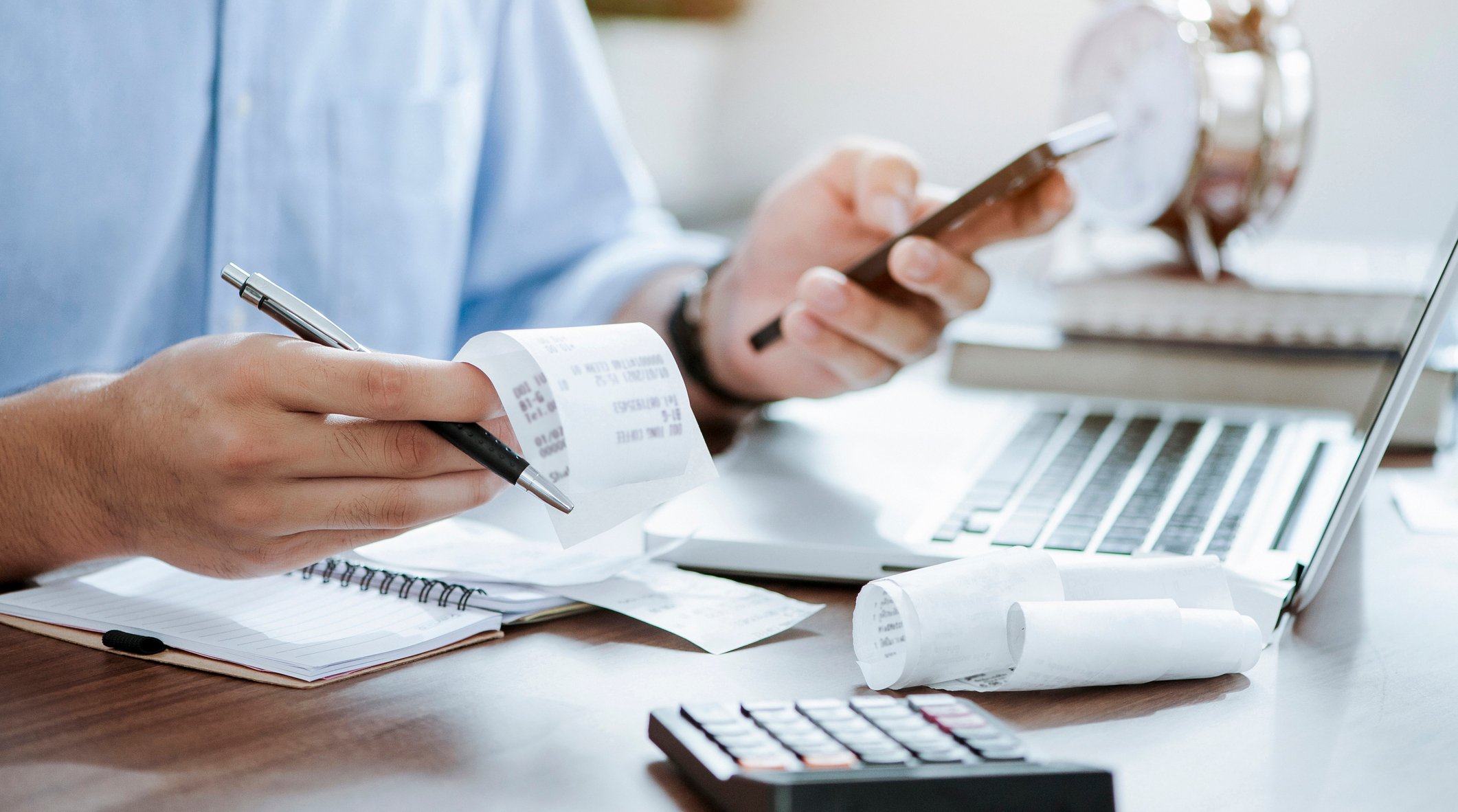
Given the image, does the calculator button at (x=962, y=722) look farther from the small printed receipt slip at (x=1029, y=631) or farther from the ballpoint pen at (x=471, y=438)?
the ballpoint pen at (x=471, y=438)

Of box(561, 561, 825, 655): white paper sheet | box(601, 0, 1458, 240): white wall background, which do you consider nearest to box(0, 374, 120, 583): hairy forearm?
box(561, 561, 825, 655): white paper sheet

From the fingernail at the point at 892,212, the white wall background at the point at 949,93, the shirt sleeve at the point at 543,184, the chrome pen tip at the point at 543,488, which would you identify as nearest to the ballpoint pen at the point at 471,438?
the chrome pen tip at the point at 543,488

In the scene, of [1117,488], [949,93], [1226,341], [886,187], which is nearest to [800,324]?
[886,187]

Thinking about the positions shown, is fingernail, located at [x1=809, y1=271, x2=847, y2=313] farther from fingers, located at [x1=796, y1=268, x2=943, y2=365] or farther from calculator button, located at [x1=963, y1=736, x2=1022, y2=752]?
calculator button, located at [x1=963, y1=736, x2=1022, y2=752]

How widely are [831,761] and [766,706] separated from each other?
47mm

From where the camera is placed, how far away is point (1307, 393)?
1058 millimetres

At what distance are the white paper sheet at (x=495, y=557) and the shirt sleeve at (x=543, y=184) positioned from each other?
575 mm

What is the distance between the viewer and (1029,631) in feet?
1.46

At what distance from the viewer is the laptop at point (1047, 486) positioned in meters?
0.60

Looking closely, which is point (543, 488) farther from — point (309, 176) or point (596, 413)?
point (309, 176)

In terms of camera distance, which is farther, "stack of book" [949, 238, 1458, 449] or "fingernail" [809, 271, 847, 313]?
"stack of book" [949, 238, 1458, 449]

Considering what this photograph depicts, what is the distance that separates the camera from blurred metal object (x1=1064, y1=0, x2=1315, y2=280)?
1.08 m

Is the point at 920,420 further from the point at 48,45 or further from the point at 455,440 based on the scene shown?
the point at 48,45

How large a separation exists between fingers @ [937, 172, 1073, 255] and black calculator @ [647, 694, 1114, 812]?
494 mm
